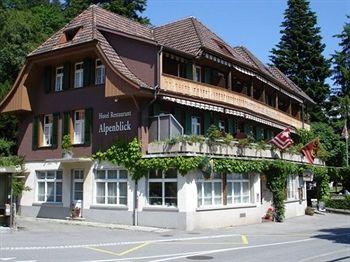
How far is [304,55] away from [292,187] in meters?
28.7

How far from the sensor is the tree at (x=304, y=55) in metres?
60.5

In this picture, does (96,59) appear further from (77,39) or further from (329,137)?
(329,137)

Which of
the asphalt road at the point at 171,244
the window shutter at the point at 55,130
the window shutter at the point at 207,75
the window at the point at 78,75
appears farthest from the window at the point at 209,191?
the window shutter at the point at 55,130

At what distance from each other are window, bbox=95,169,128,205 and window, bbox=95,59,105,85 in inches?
204

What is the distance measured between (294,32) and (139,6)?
19.3 m

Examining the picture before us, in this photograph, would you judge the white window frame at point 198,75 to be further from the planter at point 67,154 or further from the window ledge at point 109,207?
the window ledge at point 109,207

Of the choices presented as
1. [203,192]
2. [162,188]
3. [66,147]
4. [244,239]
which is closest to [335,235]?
[244,239]

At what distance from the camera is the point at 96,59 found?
3089cm

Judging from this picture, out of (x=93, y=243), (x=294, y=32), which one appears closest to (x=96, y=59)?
(x=93, y=243)

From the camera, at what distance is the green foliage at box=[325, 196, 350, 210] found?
40847 mm

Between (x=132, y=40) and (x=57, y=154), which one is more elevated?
(x=132, y=40)

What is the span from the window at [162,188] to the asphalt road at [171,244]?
207 centimetres

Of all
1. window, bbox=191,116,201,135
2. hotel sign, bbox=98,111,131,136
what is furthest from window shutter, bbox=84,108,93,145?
window, bbox=191,116,201,135

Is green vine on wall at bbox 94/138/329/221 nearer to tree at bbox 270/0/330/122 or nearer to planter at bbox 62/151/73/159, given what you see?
planter at bbox 62/151/73/159
